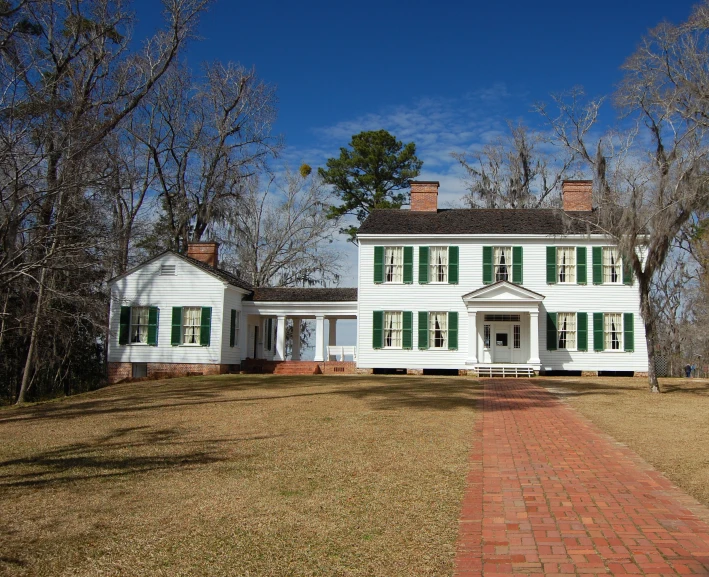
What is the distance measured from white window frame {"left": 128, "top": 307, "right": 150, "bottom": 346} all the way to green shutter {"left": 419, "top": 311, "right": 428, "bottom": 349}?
11.0 meters

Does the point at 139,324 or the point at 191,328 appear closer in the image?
the point at 191,328

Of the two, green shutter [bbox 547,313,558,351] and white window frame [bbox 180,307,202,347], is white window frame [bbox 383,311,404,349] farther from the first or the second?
white window frame [bbox 180,307,202,347]

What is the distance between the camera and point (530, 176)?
38.6 m

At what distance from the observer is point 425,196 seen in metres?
28.7

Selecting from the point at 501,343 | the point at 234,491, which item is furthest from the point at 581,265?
the point at 234,491

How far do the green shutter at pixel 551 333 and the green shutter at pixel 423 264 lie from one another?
5093 millimetres

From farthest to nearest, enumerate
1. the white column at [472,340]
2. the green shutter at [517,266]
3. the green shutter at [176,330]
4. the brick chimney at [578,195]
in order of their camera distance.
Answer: the brick chimney at [578,195]
the green shutter at [176,330]
the green shutter at [517,266]
the white column at [472,340]

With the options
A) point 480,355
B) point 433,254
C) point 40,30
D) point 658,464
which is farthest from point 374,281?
point 658,464

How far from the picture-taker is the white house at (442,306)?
84.0 feet

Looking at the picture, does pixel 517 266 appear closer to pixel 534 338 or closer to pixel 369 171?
pixel 534 338

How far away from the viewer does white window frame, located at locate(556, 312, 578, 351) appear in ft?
84.3


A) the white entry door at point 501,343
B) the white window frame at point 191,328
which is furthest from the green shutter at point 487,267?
the white window frame at point 191,328

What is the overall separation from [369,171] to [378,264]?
14670 mm

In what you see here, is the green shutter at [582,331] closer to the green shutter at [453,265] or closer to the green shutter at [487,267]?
the green shutter at [487,267]
